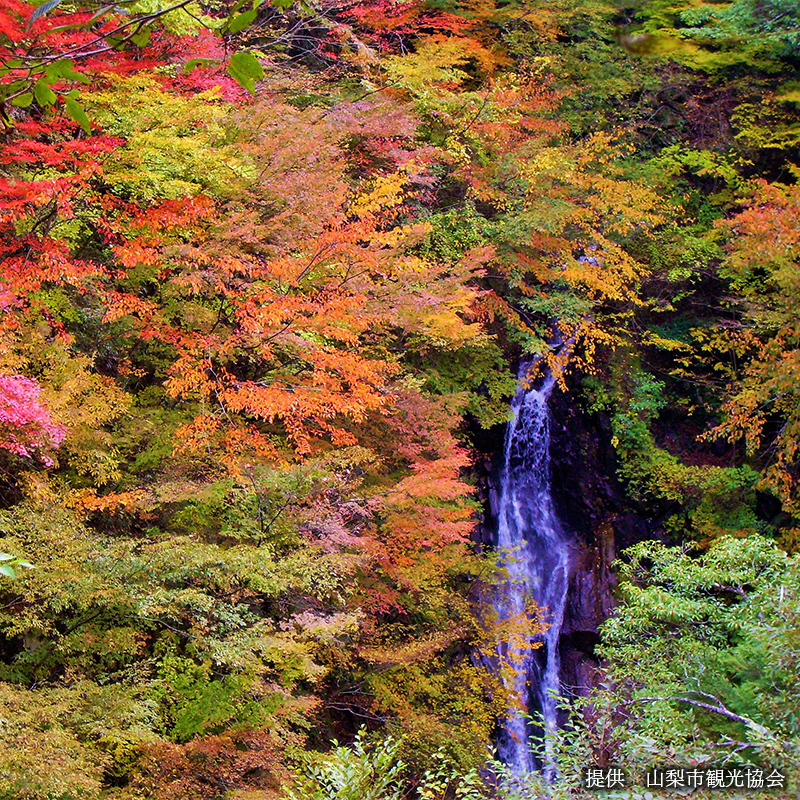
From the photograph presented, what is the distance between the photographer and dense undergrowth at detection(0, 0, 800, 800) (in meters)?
5.84

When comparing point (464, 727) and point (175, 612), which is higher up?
point (175, 612)

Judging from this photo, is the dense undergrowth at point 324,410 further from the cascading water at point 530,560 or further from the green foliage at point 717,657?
the cascading water at point 530,560

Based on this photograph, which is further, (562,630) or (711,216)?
(711,216)

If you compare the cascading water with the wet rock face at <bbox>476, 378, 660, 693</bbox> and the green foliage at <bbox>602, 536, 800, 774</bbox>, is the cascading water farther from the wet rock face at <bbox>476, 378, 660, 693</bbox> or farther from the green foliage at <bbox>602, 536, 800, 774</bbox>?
the green foliage at <bbox>602, 536, 800, 774</bbox>

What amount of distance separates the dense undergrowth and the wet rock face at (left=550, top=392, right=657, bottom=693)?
41cm

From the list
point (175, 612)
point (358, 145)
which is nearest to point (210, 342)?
point (175, 612)

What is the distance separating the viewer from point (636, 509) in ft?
49.7

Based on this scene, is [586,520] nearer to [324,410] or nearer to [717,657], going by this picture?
[717,657]

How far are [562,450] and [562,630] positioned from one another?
148 inches

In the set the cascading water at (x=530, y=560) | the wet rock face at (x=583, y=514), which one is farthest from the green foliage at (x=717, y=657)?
the wet rock face at (x=583, y=514)

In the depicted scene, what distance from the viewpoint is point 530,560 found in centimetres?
1439

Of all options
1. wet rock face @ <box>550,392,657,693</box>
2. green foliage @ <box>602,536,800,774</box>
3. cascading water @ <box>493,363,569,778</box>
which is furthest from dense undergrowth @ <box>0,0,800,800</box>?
cascading water @ <box>493,363,569,778</box>

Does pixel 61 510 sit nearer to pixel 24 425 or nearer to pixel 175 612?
pixel 24 425

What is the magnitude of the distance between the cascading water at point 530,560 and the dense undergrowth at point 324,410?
3.78 feet
